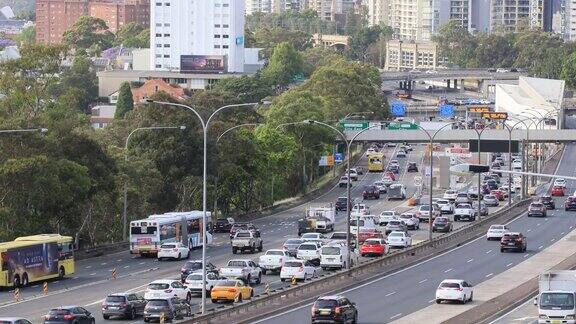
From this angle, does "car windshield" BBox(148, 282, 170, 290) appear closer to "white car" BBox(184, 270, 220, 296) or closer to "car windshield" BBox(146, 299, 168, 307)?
"white car" BBox(184, 270, 220, 296)

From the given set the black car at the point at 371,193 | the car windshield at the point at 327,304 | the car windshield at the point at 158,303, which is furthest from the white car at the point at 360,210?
the car windshield at the point at 158,303

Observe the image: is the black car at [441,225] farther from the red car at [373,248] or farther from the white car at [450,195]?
the white car at [450,195]

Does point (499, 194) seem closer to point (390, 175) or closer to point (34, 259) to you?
point (390, 175)

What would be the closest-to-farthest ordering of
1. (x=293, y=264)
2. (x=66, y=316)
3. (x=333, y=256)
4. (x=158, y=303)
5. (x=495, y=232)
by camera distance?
(x=66, y=316)
(x=158, y=303)
(x=293, y=264)
(x=333, y=256)
(x=495, y=232)

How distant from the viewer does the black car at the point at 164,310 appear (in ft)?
224

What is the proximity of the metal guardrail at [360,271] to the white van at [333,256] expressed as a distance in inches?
42.8

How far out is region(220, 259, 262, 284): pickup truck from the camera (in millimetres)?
82500

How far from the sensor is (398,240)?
108 meters

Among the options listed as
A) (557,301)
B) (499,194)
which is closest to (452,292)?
(557,301)

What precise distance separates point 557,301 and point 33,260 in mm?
27918

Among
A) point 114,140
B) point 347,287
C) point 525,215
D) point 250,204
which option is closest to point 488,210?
point 525,215

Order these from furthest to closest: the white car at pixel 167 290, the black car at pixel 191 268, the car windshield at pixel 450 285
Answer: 1. the black car at pixel 191 268
2. the car windshield at pixel 450 285
3. the white car at pixel 167 290

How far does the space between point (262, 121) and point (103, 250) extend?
57.2 m

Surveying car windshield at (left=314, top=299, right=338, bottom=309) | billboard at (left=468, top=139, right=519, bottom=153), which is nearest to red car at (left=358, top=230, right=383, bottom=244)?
car windshield at (left=314, top=299, right=338, bottom=309)
